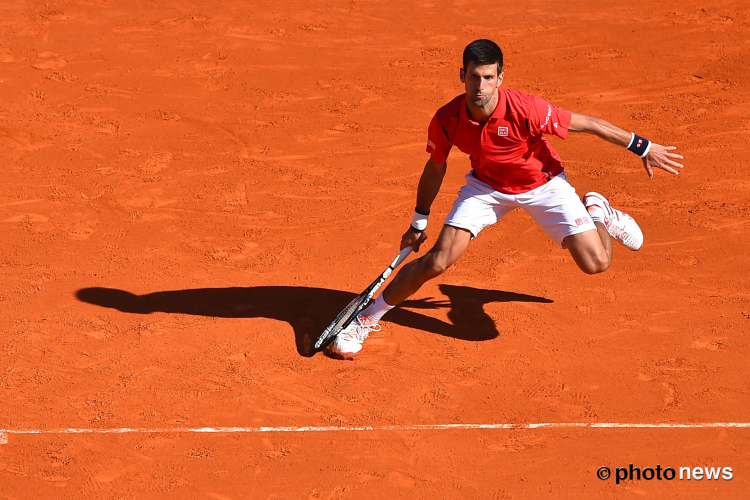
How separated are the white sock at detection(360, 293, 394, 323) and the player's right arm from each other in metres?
0.52

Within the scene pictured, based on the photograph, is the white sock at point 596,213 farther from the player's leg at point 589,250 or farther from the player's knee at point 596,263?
the player's knee at point 596,263

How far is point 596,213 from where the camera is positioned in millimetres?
7625

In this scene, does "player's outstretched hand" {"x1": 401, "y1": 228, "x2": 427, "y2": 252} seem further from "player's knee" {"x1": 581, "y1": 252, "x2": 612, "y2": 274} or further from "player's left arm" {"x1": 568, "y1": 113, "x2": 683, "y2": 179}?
"player's left arm" {"x1": 568, "y1": 113, "x2": 683, "y2": 179}

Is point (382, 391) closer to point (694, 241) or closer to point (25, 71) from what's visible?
point (694, 241)

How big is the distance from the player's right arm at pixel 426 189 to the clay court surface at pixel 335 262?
90 cm

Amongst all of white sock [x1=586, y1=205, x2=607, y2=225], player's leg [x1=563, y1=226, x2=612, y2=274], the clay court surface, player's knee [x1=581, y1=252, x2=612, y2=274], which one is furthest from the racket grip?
white sock [x1=586, y1=205, x2=607, y2=225]

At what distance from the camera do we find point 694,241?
8.73 metres

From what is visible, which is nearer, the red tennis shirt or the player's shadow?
the red tennis shirt

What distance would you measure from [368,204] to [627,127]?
11.4ft

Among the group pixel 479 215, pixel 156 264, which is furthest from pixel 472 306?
pixel 156 264

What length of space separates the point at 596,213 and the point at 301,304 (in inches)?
110

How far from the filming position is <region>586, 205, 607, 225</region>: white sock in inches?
298

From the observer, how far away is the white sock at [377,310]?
7395mm

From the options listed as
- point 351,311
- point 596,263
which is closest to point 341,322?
point 351,311
